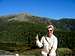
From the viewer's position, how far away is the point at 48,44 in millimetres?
8102

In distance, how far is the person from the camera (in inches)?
312

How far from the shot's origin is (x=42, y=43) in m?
8.14

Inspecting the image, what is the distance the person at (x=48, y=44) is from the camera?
312 inches

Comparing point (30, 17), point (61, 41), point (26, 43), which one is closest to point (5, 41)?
point (26, 43)

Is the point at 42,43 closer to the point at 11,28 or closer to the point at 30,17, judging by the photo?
the point at 11,28

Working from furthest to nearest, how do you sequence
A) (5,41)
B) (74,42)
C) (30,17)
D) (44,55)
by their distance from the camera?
(30,17), (5,41), (74,42), (44,55)

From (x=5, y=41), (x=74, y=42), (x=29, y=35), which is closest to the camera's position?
(x=74, y=42)

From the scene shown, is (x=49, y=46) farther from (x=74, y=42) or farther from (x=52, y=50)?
(x=74, y=42)

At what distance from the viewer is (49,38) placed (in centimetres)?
812

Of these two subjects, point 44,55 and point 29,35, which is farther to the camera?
point 29,35

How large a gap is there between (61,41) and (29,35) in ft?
25.6


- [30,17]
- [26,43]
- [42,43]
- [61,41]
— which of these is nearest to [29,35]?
[26,43]

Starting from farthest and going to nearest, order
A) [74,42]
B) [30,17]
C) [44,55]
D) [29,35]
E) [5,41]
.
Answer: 1. [30,17]
2. [5,41]
3. [29,35]
4. [74,42]
5. [44,55]

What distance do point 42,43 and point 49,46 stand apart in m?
0.21
